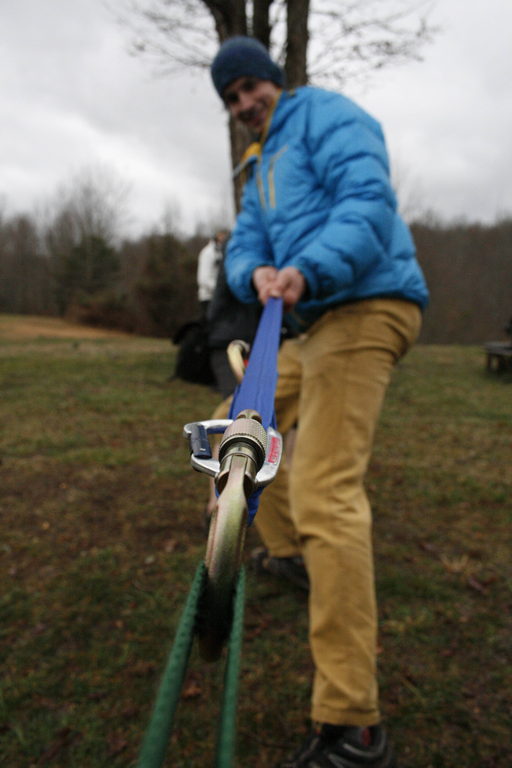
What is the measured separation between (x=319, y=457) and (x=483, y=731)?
1.07m

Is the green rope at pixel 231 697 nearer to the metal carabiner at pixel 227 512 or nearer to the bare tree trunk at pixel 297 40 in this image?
the metal carabiner at pixel 227 512

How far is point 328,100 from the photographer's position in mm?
1832

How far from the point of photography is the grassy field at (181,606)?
5.74 feet

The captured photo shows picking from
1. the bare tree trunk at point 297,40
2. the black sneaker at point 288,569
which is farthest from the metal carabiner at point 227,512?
the bare tree trunk at point 297,40

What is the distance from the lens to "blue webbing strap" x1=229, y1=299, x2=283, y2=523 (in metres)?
0.72

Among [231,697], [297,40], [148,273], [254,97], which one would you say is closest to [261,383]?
[231,697]

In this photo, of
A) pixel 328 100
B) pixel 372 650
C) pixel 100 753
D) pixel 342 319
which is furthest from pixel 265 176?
pixel 100 753

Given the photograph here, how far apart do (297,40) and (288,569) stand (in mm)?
7104

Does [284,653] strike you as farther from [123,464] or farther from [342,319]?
[123,464]

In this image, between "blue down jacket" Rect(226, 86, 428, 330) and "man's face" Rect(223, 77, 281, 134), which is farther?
"man's face" Rect(223, 77, 281, 134)

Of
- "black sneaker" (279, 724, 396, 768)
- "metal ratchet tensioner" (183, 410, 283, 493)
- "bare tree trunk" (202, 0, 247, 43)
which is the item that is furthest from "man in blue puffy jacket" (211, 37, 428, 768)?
"bare tree trunk" (202, 0, 247, 43)

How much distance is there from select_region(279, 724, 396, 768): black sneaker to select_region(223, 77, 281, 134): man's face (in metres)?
2.11

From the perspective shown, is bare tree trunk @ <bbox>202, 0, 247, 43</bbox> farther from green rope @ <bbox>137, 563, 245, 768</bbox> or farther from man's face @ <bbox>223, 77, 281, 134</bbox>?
green rope @ <bbox>137, 563, 245, 768</bbox>

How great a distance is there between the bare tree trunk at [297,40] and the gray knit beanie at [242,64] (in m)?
5.58
